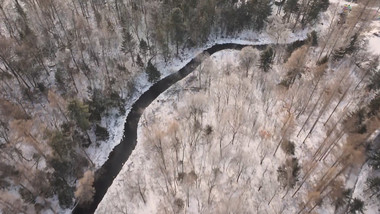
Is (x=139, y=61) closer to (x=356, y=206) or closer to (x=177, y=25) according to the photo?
(x=177, y=25)

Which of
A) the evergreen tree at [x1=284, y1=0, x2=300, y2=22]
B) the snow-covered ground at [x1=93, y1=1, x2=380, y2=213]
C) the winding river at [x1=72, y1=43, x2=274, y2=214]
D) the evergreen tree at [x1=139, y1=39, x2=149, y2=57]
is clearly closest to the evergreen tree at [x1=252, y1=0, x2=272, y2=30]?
the evergreen tree at [x1=284, y1=0, x2=300, y2=22]

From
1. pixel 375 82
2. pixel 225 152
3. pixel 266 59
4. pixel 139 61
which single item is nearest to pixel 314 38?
pixel 266 59

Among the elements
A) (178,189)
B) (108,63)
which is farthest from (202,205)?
(108,63)

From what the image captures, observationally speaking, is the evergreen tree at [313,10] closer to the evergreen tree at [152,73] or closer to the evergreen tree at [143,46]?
the evergreen tree at [152,73]

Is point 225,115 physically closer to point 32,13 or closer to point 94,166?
point 94,166

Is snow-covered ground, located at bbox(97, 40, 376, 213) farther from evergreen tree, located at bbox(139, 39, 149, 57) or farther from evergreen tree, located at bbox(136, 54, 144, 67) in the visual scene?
evergreen tree, located at bbox(139, 39, 149, 57)
